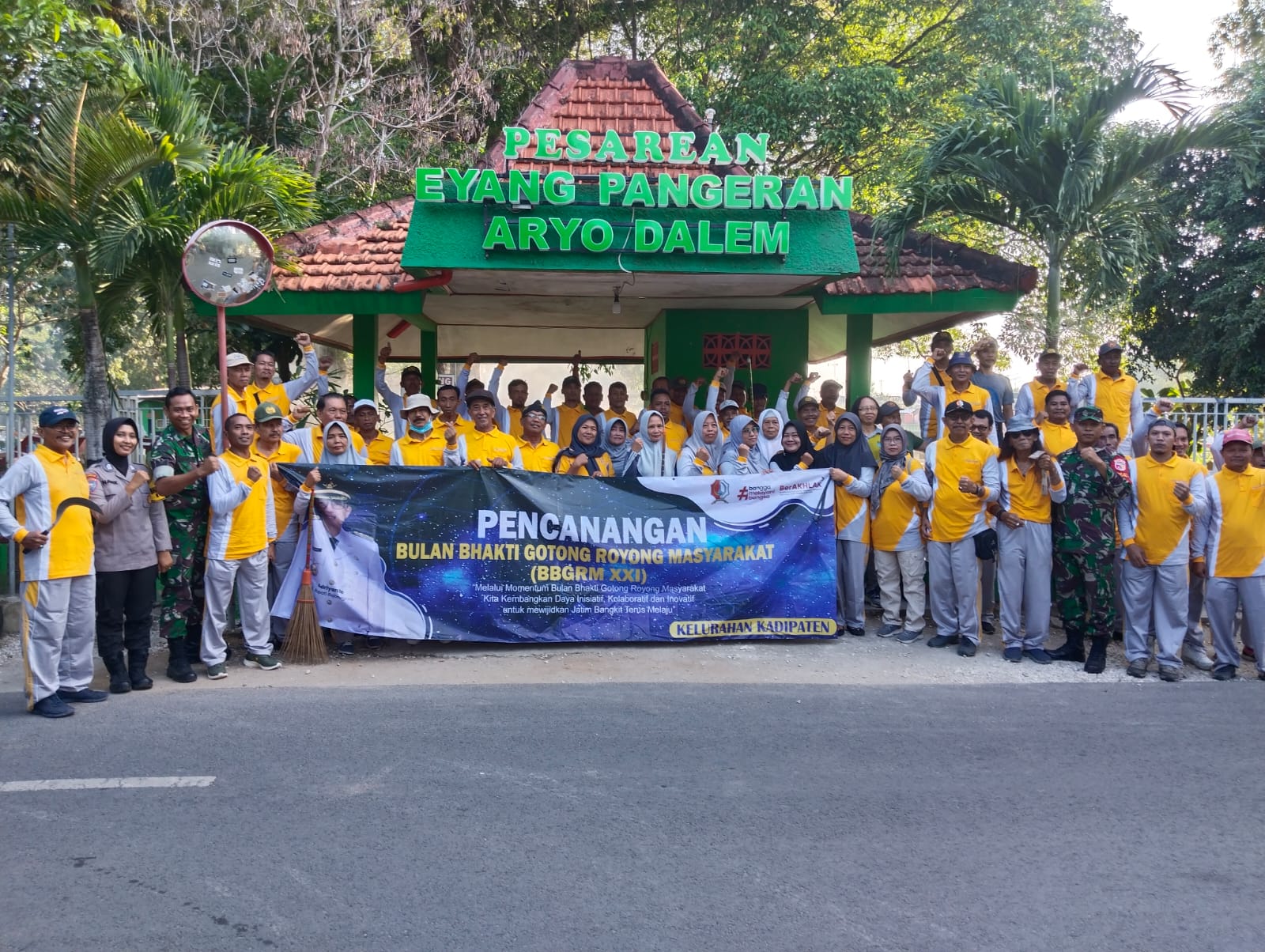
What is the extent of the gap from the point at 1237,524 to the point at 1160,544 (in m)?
0.57

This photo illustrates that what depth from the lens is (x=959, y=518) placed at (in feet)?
27.6

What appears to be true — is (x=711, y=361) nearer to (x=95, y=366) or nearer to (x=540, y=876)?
(x=95, y=366)

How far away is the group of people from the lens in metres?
6.79

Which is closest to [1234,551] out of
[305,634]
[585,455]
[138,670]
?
[585,455]

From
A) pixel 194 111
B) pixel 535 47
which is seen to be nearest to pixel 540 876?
pixel 194 111

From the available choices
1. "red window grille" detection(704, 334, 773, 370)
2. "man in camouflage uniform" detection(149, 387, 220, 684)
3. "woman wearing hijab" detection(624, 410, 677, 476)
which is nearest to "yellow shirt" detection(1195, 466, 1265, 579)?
"woman wearing hijab" detection(624, 410, 677, 476)

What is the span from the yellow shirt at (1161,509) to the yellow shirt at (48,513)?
290 inches

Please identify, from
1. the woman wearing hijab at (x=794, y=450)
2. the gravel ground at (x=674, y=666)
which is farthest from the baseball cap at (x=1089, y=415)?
the woman wearing hijab at (x=794, y=450)

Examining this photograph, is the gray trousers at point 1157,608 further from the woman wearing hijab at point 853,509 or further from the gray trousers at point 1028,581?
the woman wearing hijab at point 853,509

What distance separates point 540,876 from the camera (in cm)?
402

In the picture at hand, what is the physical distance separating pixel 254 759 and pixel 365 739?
1.96ft

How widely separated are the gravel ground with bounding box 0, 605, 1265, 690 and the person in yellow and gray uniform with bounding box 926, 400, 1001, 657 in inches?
10.8

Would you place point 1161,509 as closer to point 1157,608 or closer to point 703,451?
point 1157,608

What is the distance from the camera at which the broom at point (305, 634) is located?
309 inches
